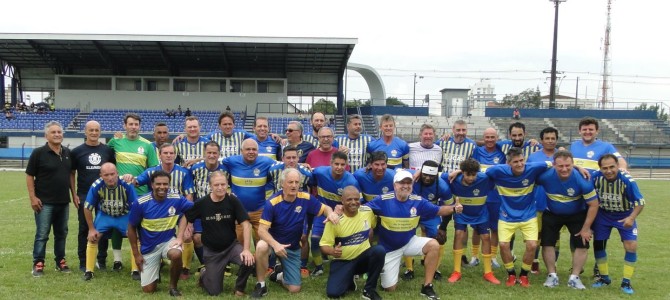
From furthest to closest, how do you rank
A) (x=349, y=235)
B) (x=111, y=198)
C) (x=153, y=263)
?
(x=111, y=198) → (x=153, y=263) → (x=349, y=235)

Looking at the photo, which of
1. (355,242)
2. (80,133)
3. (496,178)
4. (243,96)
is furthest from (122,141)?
(243,96)

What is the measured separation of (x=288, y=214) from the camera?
18.0 feet

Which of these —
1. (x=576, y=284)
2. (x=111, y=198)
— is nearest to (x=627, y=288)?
(x=576, y=284)

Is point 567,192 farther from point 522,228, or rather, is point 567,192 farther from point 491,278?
point 491,278

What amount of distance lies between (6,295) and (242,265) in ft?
7.70

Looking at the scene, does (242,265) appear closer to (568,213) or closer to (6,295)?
(6,295)

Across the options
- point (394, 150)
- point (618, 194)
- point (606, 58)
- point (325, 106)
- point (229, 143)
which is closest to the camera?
point (618, 194)

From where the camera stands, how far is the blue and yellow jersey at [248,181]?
6.12 m

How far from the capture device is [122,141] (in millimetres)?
6430

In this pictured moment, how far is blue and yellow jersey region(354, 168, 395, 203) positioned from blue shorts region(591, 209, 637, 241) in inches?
95.5

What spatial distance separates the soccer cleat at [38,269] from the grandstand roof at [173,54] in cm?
2225

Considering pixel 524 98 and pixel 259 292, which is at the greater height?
pixel 524 98

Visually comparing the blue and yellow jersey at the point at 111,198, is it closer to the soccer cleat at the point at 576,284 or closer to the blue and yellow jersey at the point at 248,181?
the blue and yellow jersey at the point at 248,181

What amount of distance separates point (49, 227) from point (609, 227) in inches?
256
